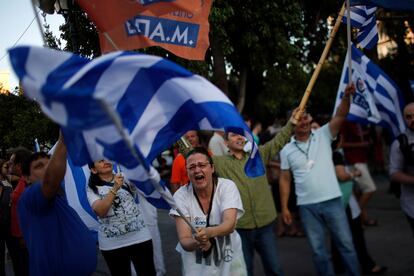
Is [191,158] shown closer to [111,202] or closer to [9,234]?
[111,202]

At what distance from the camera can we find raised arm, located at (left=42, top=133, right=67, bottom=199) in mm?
2666

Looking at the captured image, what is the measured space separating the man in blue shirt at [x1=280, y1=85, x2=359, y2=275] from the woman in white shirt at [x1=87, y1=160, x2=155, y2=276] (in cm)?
169

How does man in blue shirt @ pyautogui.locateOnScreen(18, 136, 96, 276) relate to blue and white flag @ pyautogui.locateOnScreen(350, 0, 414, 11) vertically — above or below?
below

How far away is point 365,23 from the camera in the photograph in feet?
16.1

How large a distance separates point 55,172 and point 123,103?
0.60 metres

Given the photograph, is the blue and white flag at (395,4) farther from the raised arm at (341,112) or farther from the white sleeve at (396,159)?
the white sleeve at (396,159)

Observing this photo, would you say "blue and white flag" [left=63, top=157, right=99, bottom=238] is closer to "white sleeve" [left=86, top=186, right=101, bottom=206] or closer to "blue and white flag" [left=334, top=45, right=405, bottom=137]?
"white sleeve" [left=86, top=186, right=101, bottom=206]

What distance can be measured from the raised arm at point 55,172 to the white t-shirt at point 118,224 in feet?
4.01

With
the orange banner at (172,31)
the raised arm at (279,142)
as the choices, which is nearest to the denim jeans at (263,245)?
the raised arm at (279,142)

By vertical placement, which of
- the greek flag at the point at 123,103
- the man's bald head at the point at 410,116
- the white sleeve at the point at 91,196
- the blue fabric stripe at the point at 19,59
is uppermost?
the blue fabric stripe at the point at 19,59

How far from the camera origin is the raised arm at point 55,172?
2.67 meters

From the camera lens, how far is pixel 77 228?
3.00m

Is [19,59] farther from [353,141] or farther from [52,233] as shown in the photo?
[353,141]

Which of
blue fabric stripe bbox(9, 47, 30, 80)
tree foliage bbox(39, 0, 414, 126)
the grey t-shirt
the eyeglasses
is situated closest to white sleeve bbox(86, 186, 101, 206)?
the eyeglasses
